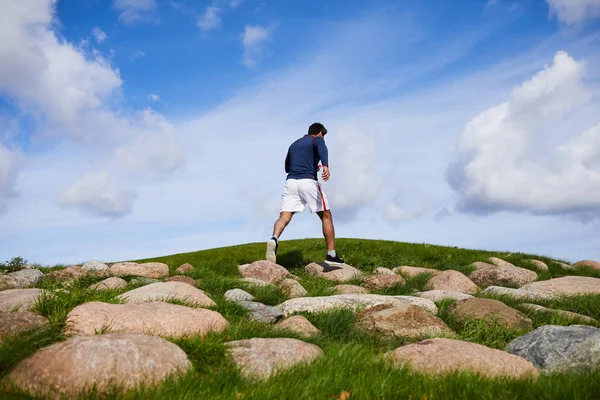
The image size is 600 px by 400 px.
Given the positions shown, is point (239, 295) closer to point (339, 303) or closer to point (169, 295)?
point (169, 295)

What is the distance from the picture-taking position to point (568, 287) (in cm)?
977

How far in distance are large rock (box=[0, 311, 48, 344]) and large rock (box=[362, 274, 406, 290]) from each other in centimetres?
621

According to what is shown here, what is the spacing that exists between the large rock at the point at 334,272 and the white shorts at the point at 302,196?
4.42 ft

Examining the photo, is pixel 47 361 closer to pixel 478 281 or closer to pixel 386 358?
pixel 386 358

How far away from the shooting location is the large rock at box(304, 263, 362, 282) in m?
10.7

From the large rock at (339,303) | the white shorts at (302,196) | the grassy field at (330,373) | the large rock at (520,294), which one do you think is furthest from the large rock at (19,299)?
the white shorts at (302,196)

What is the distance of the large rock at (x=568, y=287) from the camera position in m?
9.43

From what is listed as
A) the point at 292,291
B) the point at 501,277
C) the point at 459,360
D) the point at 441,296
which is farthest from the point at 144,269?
the point at 459,360

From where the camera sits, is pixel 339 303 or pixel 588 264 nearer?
pixel 339 303

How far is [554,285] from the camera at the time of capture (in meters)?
9.88

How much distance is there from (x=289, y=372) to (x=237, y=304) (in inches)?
96.8

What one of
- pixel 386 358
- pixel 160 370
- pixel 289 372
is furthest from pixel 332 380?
pixel 160 370

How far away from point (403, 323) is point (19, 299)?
4150 millimetres

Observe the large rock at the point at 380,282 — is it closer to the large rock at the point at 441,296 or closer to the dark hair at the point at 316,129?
the large rock at the point at 441,296
